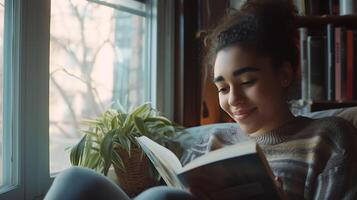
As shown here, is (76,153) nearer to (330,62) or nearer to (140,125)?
(140,125)

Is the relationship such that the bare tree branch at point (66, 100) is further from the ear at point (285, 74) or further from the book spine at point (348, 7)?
the book spine at point (348, 7)

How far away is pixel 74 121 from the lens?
4.51 feet

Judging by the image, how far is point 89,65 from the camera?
1429 millimetres

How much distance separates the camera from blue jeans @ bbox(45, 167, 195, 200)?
746 millimetres

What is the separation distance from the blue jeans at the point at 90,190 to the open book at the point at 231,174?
0.12ft

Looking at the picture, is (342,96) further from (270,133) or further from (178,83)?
(178,83)

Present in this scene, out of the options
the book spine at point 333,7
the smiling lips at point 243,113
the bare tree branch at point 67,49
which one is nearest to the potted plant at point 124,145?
the bare tree branch at point 67,49

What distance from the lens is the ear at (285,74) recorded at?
1.04m

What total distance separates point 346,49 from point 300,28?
0.17 metres

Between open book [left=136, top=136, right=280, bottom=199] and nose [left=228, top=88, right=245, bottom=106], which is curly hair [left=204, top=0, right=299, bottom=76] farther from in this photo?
open book [left=136, top=136, right=280, bottom=199]

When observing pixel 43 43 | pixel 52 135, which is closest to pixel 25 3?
pixel 43 43

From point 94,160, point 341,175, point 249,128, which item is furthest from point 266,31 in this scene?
point 94,160

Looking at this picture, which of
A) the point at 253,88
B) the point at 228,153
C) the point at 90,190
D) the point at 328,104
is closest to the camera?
the point at 228,153

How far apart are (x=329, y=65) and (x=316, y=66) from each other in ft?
0.14
